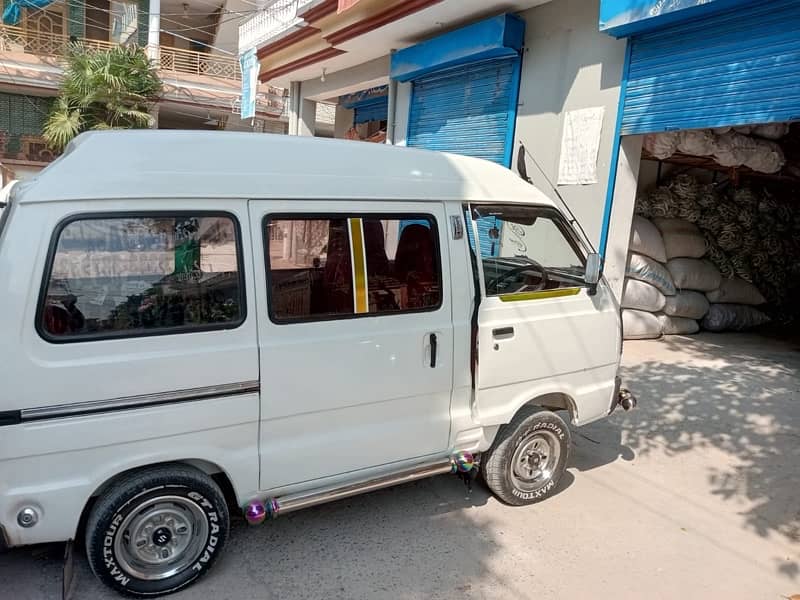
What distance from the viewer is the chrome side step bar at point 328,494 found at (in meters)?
2.90

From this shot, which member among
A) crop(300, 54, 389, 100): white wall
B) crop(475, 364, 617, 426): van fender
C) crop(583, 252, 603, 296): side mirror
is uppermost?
crop(300, 54, 389, 100): white wall

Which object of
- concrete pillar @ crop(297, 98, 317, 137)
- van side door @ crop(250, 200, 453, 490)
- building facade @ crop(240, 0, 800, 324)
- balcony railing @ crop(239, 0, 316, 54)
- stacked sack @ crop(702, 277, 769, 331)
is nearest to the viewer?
van side door @ crop(250, 200, 453, 490)

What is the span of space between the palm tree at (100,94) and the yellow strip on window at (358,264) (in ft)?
53.0

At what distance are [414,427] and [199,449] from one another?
116 centimetres

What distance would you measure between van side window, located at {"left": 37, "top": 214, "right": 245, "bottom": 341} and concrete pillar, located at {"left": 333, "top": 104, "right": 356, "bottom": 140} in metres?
13.5

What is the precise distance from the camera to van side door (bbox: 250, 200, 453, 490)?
9.47ft

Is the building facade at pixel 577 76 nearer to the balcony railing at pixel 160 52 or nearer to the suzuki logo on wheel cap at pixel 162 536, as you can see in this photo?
the suzuki logo on wheel cap at pixel 162 536

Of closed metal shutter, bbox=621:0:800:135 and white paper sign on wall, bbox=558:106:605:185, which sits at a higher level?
closed metal shutter, bbox=621:0:800:135

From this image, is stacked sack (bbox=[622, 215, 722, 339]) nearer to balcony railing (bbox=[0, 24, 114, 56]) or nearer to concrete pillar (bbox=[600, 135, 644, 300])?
concrete pillar (bbox=[600, 135, 644, 300])

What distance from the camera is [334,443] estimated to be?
3068mm

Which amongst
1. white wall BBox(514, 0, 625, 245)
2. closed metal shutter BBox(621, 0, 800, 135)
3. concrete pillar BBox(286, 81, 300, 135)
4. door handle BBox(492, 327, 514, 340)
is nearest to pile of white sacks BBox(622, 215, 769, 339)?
white wall BBox(514, 0, 625, 245)

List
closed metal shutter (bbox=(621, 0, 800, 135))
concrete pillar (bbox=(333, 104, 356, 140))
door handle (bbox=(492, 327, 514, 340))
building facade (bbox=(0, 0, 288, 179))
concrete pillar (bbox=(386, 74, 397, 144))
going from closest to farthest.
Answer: door handle (bbox=(492, 327, 514, 340))
closed metal shutter (bbox=(621, 0, 800, 135))
concrete pillar (bbox=(386, 74, 397, 144))
concrete pillar (bbox=(333, 104, 356, 140))
building facade (bbox=(0, 0, 288, 179))

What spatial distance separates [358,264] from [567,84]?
17.3 ft

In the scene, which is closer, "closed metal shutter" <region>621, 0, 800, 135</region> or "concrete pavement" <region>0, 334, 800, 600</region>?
"concrete pavement" <region>0, 334, 800, 600</region>
